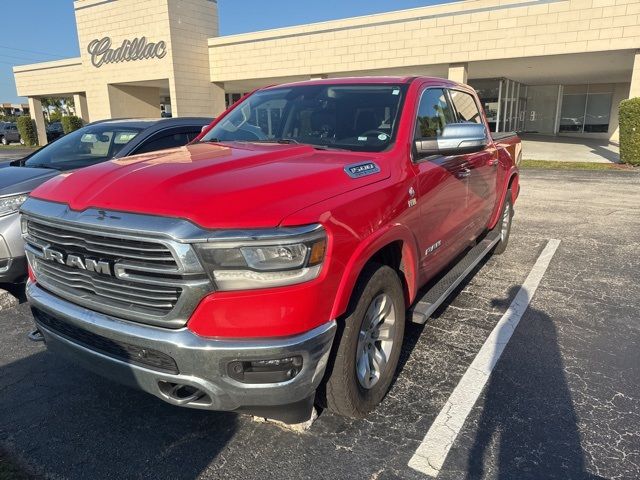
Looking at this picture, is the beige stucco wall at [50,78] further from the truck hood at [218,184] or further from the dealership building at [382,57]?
the truck hood at [218,184]

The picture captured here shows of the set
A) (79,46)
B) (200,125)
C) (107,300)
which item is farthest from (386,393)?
(79,46)

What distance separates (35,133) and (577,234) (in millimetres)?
37579

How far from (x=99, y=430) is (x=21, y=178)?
10.5 ft

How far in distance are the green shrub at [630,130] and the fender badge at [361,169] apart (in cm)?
1612

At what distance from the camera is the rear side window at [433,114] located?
3502 millimetres

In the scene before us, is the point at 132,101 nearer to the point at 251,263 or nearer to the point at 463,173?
the point at 463,173

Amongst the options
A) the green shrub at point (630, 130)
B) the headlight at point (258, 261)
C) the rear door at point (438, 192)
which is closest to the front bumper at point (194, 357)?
the headlight at point (258, 261)

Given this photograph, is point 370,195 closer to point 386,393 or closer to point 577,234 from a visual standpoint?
point 386,393

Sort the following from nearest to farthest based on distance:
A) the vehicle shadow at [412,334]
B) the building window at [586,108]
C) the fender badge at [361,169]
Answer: the fender badge at [361,169], the vehicle shadow at [412,334], the building window at [586,108]

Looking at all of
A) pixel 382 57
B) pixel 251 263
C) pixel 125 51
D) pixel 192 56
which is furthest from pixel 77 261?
pixel 125 51

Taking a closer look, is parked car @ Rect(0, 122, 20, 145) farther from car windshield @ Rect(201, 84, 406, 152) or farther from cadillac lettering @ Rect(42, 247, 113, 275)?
cadillac lettering @ Rect(42, 247, 113, 275)

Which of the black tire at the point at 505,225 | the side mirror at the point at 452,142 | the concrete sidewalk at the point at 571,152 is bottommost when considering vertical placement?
the concrete sidewalk at the point at 571,152

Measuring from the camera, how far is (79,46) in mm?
29641

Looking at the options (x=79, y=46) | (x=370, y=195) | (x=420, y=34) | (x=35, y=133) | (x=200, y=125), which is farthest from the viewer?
(x=35, y=133)
